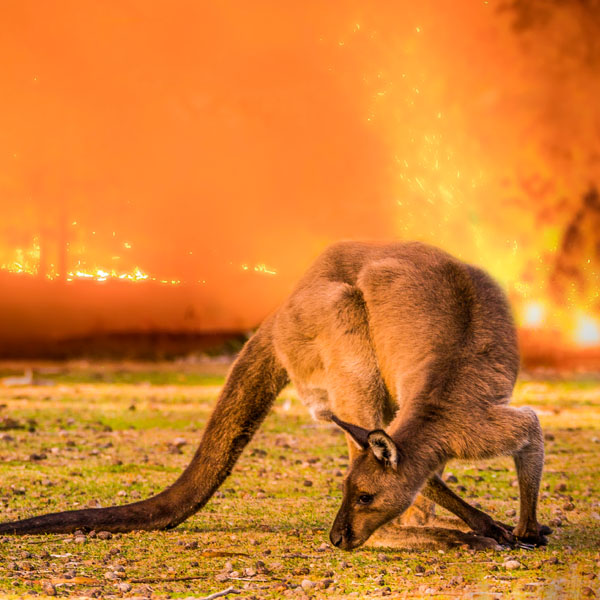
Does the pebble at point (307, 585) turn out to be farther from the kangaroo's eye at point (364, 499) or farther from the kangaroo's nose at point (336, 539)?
the kangaroo's eye at point (364, 499)

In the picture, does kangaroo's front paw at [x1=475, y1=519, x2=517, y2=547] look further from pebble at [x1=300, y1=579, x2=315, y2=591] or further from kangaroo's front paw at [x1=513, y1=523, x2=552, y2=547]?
pebble at [x1=300, y1=579, x2=315, y2=591]

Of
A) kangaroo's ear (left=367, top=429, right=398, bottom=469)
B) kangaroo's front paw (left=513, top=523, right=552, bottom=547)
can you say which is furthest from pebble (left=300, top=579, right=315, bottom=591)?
kangaroo's front paw (left=513, top=523, right=552, bottom=547)

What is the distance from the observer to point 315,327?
22.2 feet

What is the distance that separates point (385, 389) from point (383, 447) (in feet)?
3.56

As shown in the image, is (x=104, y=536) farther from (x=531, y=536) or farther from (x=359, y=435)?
(x=531, y=536)

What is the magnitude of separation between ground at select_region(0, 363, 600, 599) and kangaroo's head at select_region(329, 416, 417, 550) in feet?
0.60

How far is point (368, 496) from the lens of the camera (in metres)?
5.74

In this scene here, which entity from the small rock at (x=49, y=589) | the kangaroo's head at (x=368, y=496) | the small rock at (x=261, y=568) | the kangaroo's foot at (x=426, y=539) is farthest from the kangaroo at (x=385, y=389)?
the small rock at (x=49, y=589)

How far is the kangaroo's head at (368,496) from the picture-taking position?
572 cm

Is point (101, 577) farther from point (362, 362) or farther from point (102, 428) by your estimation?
point (102, 428)

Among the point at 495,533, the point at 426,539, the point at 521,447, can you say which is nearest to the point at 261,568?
the point at 426,539

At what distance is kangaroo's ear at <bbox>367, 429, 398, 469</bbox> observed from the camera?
5.45m

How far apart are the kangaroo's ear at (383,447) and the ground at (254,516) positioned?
65cm

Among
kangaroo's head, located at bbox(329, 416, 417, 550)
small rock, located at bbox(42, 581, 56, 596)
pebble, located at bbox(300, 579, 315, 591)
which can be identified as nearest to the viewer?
small rock, located at bbox(42, 581, 56, 596)
